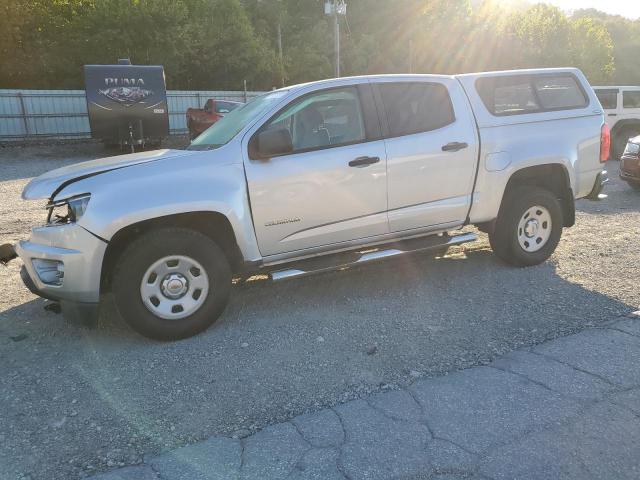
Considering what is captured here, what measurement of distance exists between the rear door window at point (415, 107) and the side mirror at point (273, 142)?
105cm

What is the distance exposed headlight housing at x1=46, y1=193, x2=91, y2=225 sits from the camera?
12.5ft

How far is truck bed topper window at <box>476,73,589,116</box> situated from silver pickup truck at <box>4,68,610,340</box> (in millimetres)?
15

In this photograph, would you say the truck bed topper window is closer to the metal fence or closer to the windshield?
the windshield

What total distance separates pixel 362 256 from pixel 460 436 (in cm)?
208

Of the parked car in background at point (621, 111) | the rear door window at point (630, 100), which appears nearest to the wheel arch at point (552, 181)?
the parked car in background at point (621, 111)

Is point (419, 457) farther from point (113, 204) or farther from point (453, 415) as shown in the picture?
point (113, 204)

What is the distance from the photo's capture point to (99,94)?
56.2 feet

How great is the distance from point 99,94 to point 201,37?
52.1ft

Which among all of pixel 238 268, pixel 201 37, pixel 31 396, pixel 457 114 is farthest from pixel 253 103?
Result: pixel 201 37

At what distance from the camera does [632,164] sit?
9492mm

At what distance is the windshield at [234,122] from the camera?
445 cm

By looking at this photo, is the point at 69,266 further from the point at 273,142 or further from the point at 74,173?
the point at 273,142

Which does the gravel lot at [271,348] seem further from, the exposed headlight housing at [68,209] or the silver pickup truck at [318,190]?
the exposed headlight housing at [68,209]

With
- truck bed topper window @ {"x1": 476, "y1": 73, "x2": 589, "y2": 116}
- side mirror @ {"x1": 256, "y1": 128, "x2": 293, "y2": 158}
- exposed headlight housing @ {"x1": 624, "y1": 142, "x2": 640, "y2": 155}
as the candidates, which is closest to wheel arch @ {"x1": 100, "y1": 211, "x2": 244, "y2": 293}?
side mirror @ {"x1": 256, "y1": 128, "x2": 293, "y2": 158}
